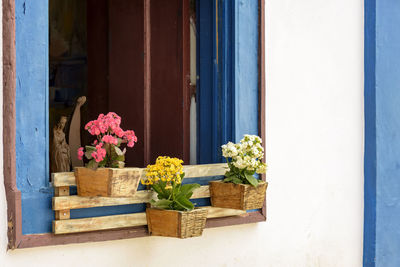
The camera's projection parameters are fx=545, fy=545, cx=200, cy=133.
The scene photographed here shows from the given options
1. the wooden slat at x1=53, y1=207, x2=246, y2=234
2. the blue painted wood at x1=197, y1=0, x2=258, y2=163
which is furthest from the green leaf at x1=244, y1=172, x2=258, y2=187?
the wooden slat at x1=53, y1=207, x2=246, y2=234

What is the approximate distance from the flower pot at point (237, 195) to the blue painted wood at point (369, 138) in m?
1.46

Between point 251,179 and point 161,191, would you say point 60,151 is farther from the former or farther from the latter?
point 251,179

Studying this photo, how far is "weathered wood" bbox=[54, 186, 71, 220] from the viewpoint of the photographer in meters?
3.11

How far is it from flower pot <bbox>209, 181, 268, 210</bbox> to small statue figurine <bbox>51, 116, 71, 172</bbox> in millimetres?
995

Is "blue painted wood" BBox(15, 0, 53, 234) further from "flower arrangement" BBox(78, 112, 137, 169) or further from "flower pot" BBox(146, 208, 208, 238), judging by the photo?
"flower pot" BBox(146, 208, 208, 238)

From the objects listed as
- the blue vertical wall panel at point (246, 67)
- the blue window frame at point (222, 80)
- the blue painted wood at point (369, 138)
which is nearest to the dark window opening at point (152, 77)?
the blue window frame at point (222, 80)

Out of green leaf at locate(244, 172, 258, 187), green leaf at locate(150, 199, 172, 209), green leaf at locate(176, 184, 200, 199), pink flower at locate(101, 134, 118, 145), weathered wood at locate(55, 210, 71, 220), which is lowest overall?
weathered wood at locate(55, 210, 71, 220)

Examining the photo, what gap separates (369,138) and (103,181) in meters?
2.65

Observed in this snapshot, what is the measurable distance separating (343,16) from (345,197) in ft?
5.08

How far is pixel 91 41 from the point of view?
4977 mm

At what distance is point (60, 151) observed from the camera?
3.65 metres

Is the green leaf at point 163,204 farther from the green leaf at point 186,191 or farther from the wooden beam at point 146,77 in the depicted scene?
the wooden beam at point 146,77

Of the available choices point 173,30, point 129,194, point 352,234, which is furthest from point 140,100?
point 352,234
